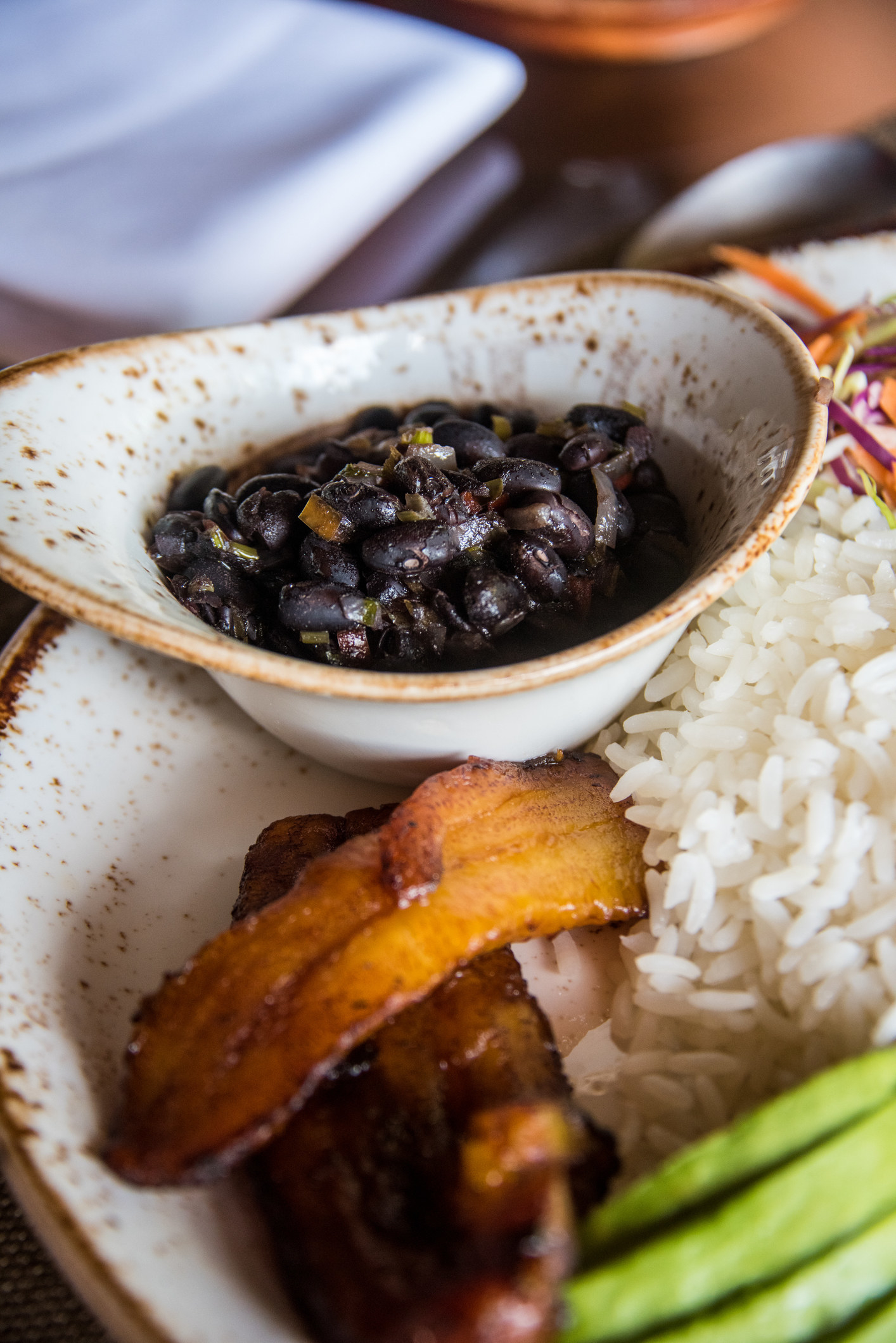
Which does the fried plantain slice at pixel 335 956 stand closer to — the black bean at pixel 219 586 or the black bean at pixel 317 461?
the black bean at pixel 219 586

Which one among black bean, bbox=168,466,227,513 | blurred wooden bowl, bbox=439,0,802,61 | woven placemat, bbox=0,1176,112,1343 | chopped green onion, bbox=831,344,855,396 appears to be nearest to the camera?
woven placemat, bbox=0,1176,112,1343

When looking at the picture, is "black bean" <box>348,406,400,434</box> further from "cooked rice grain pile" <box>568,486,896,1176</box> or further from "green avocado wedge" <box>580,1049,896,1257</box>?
"green avocado wedge" <box>580,1049,896,1257</box>

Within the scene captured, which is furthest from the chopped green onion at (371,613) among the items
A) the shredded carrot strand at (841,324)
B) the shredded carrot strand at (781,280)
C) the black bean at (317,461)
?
the shredded carrot strand at (781,280)

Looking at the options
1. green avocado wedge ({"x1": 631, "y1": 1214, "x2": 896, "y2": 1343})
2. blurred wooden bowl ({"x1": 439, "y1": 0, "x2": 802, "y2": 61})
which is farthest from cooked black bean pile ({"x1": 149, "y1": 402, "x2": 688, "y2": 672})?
blurred wooden bowl ({"x1": 439, "y1": 0, "x2": 802, "y2": 61})

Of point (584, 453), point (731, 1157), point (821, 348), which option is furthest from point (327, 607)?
point (821, 348)

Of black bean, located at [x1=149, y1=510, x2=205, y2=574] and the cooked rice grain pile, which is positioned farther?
black bean, located at [x1=149, y1=510, x2=205, y2=574]

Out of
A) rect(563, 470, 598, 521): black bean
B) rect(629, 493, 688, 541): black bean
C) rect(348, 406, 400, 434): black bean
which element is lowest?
rect(629, 493, 688, 541): black bean
